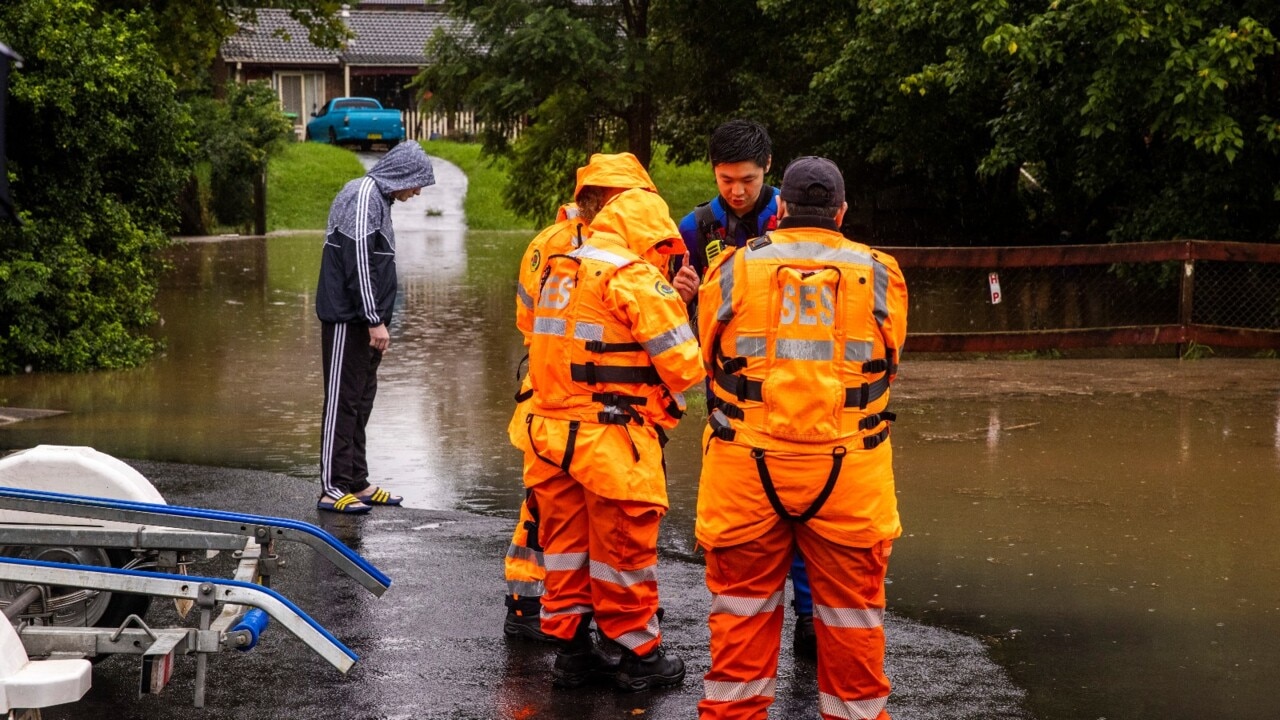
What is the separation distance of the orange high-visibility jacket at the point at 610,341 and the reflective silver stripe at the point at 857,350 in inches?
32.2

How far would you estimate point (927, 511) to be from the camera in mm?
7746

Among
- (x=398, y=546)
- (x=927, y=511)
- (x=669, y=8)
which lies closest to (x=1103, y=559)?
(x=927, y=511)

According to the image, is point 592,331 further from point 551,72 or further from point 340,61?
point 340,61

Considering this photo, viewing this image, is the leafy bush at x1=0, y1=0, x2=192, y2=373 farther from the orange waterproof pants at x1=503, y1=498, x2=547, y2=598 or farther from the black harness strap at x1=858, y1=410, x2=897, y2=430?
the black harness strap at x1=858, y1=410, x2=897, y2=430

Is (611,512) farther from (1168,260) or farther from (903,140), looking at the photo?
(903,140)

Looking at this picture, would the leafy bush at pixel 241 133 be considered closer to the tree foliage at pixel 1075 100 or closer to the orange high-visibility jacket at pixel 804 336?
the tree foliage at pixel 1075 100

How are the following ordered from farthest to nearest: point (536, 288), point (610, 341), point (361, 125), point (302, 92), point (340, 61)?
point (302, 92) → point (340, 61) → point (361, 125) → point (536, 288) → point (610, 341)

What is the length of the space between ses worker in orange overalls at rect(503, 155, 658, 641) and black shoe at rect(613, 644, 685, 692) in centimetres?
54

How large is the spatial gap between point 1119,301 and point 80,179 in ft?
38.4

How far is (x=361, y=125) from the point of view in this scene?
4450cm

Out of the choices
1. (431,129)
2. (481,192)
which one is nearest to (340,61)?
(431,129)

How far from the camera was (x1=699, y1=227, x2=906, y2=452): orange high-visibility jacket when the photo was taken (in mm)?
4148

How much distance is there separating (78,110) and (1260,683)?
9.63 metres

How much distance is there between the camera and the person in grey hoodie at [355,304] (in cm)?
754
